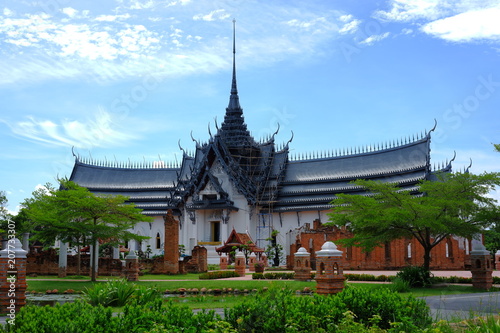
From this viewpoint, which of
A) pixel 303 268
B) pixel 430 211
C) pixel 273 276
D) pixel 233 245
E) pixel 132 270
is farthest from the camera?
pixel 233 245

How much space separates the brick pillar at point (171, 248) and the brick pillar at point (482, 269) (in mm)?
15468

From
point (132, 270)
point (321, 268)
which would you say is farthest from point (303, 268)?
point (321, 268)

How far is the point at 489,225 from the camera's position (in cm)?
2162

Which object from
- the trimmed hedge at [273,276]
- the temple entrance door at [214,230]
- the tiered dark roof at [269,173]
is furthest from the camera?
the temple entrance door at [214,230]

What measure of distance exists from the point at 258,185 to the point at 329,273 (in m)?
37.4

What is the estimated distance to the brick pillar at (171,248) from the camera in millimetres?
29594

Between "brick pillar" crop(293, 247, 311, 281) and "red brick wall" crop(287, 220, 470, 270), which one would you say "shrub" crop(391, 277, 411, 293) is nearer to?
"brick pillar" crop(293, 247, 311, 281)

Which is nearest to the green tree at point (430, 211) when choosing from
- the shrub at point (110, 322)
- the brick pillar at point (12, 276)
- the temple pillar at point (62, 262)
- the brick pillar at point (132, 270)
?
the brick pillar at point (132, 270)

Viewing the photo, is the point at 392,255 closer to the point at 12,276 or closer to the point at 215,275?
the point at 215,275

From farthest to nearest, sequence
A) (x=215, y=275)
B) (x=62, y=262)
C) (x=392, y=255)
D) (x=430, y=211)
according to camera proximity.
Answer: (x=392, y=255), (x=62, y=262), (x=215, y=275), (x=430, y=211)

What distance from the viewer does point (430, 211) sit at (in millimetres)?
20141

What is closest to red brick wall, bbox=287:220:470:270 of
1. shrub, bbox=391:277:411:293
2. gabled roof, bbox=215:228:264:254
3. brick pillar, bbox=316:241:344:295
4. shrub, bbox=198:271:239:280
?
gabled roof, bbox=215:228:264:254

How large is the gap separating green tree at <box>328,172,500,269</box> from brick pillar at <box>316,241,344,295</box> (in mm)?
→ 6101

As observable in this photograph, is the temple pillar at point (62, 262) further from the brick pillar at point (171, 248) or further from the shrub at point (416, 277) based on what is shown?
the shrub at point (416, 277)
